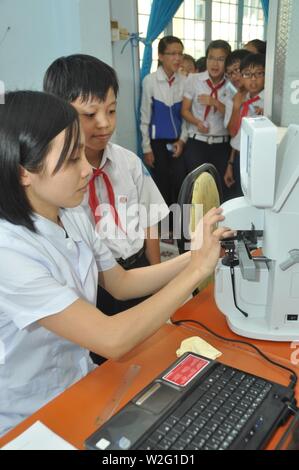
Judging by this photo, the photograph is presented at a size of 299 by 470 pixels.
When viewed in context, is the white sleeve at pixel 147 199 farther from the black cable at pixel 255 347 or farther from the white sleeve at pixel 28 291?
the white sleeve at pixel 28 291

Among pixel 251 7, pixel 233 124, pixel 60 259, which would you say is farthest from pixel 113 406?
pixel 251 7

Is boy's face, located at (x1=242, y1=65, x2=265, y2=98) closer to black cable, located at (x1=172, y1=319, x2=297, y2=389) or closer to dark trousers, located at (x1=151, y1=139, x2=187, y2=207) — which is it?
dark trousers, located at (x1=151, y1=139, x2=187, y2=207)

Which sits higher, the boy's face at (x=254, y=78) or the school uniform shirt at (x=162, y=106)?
the boy's face at (x=254, y=78)

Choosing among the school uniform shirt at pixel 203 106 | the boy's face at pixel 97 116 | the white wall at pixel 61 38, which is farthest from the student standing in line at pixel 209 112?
the boy's face at pixel 97 116

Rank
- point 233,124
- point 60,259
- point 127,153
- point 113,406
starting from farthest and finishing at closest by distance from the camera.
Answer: point 233,124
point 127,153
point 60,259
point 113,406

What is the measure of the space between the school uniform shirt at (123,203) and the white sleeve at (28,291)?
538 mm

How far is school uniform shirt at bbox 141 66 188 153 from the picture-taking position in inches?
145

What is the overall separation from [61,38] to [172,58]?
963mm

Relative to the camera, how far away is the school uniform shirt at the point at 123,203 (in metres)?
1.40

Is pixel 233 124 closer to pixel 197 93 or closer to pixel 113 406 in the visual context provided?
pixel 197 93

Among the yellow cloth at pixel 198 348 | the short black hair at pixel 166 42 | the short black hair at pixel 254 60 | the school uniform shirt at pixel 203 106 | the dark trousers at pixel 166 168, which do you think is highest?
→ the short black hair at pixel 166 42

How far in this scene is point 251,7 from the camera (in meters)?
5.05
